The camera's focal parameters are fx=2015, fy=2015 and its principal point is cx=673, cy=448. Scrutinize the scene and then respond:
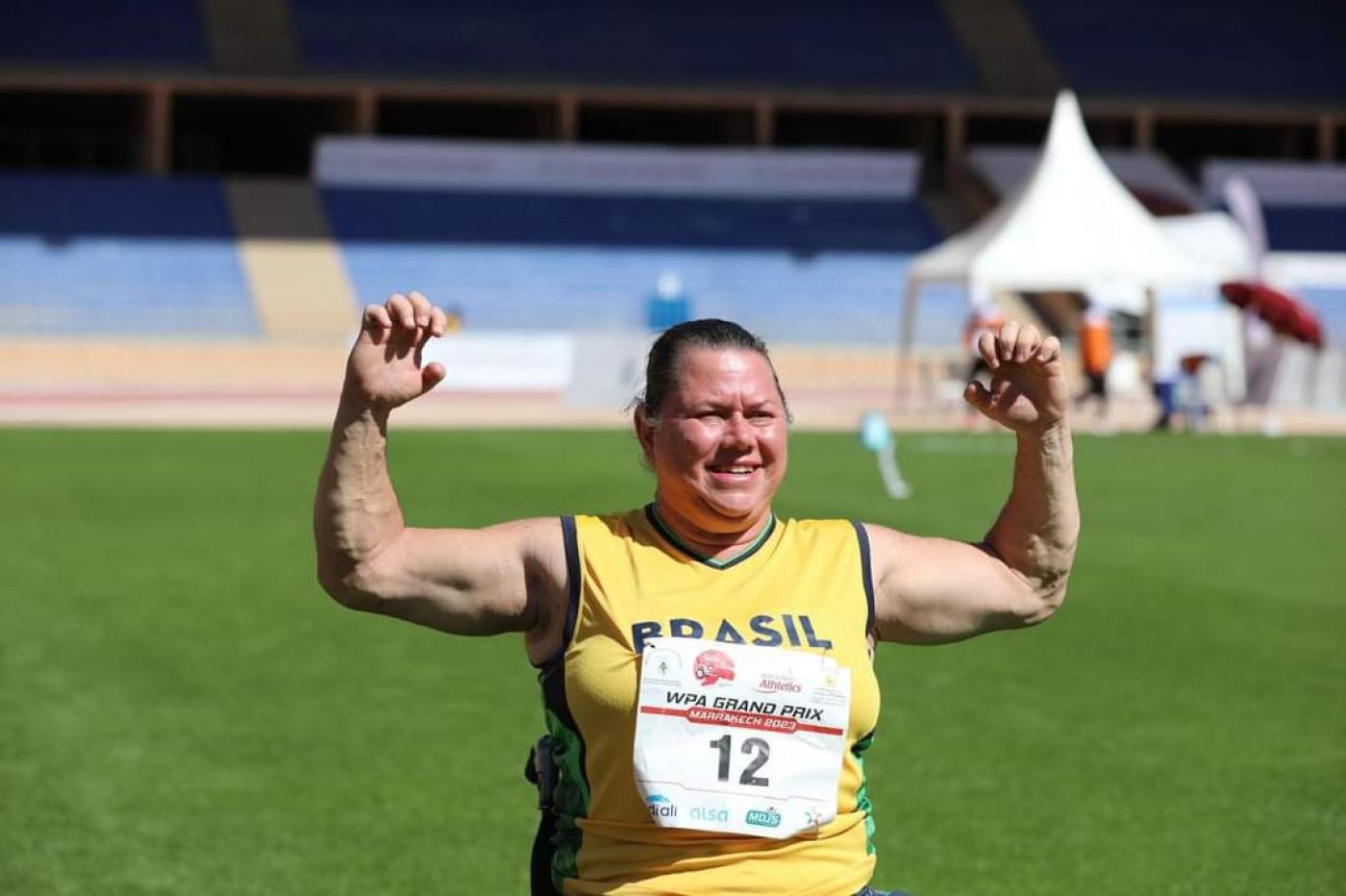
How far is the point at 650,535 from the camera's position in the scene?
12.7ft

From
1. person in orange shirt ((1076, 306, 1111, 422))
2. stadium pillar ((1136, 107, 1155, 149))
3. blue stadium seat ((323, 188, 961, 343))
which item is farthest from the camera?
stadium pillar ((1136, 107, 1155, 149))

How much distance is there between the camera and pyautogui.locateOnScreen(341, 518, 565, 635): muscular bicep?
3.78 metres

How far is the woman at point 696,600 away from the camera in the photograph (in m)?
3.66

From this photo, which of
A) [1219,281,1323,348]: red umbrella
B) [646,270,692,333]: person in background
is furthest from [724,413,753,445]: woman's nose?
[646,270,692,333]: person in background

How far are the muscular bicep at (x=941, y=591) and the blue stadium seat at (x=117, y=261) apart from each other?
122 feet

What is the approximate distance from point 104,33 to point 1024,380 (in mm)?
46619

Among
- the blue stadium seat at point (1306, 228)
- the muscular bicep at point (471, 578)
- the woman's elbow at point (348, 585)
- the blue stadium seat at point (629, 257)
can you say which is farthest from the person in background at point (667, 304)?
the woman's elbow at point (348, 585)

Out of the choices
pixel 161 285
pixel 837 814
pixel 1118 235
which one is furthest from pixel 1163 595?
pixel 161 285

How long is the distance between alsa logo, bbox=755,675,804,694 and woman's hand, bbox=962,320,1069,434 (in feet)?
2.23

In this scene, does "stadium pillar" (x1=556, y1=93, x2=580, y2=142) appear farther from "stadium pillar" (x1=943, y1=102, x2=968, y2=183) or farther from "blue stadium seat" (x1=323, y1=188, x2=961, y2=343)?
"stadium pillar" (x1=943, y1=102, x2=968, y2=183)

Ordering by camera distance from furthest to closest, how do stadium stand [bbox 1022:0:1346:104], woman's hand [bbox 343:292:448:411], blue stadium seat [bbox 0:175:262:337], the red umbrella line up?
stadium stand [bbox 1022:0:1346:104], blue stadium seat [bbox 0:175:262:337], the red umbrella, woman's hand [bbox 343:292:448:411]

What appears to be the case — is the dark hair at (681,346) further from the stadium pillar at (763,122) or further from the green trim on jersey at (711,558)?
the stadium pillar at (763,122)

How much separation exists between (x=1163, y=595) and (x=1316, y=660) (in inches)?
88.8

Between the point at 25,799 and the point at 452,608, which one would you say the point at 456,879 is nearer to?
the point at 25,799
